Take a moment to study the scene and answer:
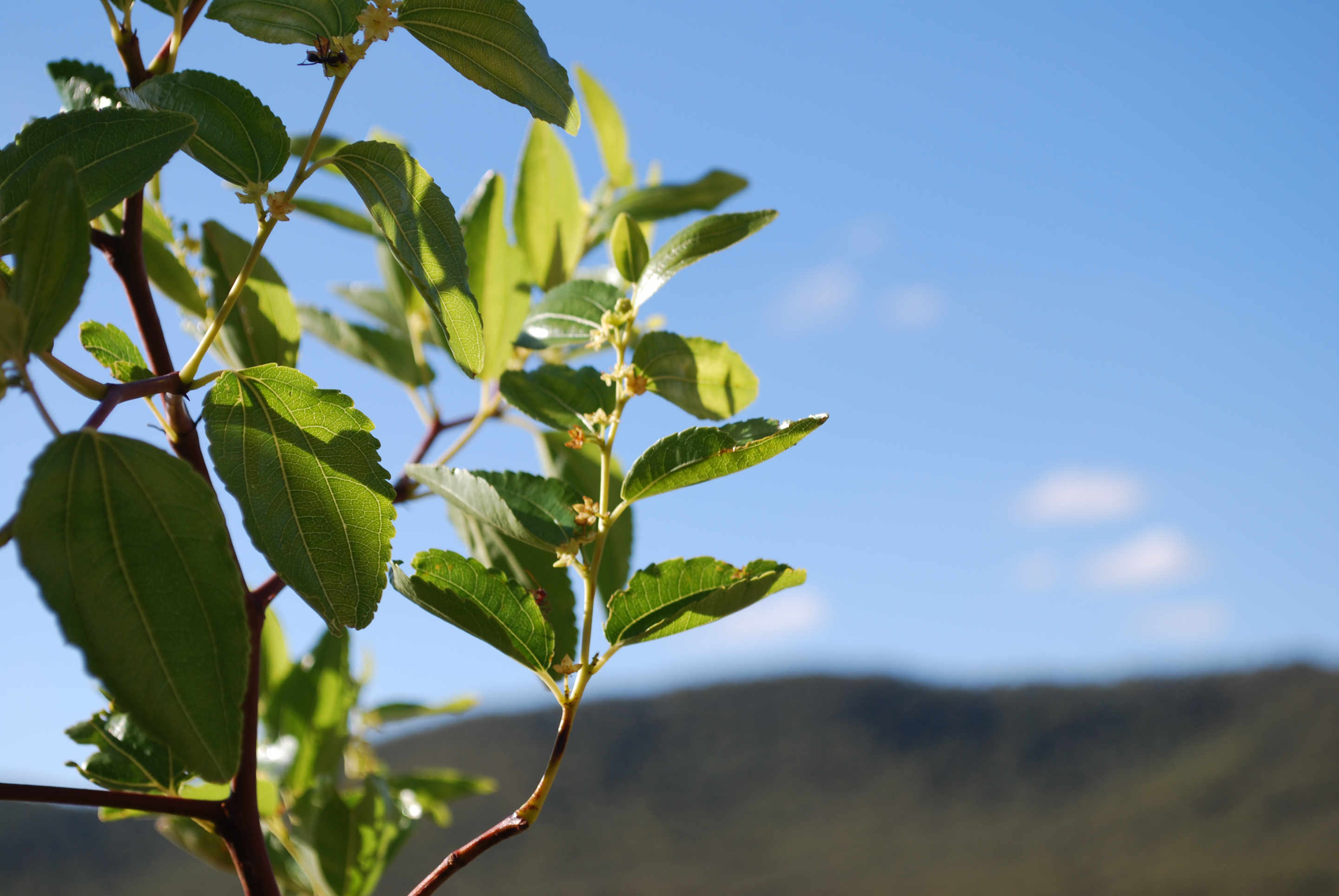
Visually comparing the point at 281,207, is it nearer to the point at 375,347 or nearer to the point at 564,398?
the point at 564,398

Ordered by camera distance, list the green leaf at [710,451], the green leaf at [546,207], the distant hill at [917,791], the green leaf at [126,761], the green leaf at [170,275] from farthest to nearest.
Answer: the distant hill at [917,791], the green leaf at [546,207], the green leaf at [170,275], the green leaf at [126,761], the green leaf at [710,451]

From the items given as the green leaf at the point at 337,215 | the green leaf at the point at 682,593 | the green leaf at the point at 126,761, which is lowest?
the green leaf at the point at 126,761

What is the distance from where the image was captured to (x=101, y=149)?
1.27 ft

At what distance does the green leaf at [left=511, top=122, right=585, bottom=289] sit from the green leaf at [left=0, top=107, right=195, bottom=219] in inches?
15.3

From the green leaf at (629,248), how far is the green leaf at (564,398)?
0.06 m

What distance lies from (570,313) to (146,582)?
0.34 meters

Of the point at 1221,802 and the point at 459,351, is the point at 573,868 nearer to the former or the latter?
the point at 1221,802

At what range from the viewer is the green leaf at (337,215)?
80 cm

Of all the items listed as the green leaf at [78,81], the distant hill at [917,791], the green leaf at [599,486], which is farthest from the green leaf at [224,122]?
the distant hill at [917,791]

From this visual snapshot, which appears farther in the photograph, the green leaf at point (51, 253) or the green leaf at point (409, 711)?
the green leaf at point (409, 711)

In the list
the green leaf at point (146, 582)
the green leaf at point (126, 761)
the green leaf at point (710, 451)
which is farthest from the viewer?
the green leaf at point (126, 761)

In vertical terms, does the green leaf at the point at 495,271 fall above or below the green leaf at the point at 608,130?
below

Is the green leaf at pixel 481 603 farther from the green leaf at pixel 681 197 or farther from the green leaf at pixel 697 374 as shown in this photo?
the green leaf at pixel 681 197

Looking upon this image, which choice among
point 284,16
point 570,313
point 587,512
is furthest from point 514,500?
point 284,16
